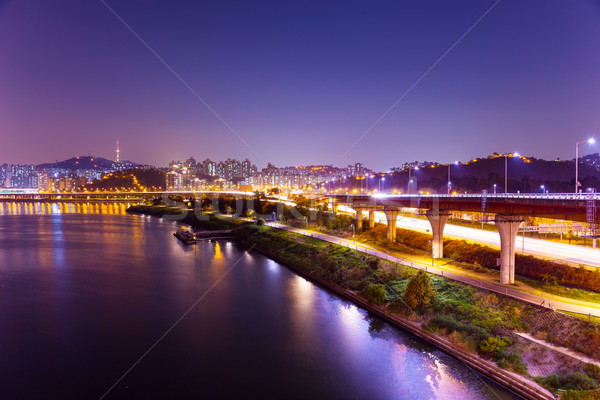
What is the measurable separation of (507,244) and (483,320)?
476 cm

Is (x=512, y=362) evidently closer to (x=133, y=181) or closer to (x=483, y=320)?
(x=483, y=320)

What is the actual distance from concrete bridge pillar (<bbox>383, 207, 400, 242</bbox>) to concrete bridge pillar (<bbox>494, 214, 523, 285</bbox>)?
1079 centimetres

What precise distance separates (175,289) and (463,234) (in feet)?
60.3

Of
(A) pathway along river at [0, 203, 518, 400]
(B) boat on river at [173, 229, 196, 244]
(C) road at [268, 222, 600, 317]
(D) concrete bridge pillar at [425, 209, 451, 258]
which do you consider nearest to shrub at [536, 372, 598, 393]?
(A) pathway along river at [0, 203, 518, 400]

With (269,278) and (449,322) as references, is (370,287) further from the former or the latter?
(269,278)

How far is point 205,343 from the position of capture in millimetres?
13297

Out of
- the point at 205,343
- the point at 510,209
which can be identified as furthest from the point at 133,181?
the point at 510,209

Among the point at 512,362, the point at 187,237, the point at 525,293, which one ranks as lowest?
the point at 187,237

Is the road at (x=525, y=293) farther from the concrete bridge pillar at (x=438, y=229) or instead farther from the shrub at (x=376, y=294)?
the shrub at (x=376, y=294)

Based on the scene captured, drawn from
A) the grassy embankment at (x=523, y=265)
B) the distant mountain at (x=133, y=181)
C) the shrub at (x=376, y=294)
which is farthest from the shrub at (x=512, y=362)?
the distant mountain at (x=133, y=181)

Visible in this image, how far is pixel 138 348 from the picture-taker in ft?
41.8

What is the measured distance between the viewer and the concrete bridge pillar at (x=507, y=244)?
15.1 m

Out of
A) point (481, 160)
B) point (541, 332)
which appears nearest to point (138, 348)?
point (541, 332)

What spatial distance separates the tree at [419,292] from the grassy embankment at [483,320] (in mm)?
134
